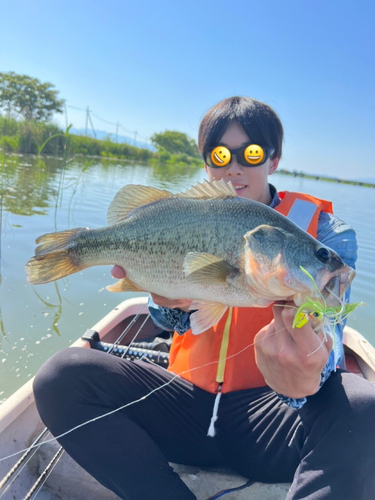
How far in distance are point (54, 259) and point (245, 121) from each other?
138 cm

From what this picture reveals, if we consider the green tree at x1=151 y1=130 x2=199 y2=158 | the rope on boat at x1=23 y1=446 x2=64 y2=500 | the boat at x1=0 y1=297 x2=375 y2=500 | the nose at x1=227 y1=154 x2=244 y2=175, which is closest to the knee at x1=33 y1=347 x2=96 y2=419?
the boat at x1=0 y1=297 x2=375 y2=500

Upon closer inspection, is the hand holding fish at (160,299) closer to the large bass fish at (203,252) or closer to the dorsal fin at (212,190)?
the large bass fish at (203,252)

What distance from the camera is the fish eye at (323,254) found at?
144 centimetres

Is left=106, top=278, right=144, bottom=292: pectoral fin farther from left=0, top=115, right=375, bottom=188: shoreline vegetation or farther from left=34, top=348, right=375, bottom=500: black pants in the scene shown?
left=0, top=115, right=375, bottom=188: shoreline vegetation

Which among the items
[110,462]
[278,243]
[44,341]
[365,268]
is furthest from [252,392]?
[365,268]

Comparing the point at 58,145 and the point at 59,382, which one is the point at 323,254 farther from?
the point at 58,145

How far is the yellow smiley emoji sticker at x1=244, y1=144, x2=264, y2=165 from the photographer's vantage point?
7.30 ft

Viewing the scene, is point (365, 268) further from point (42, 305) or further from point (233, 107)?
point (233, 107)

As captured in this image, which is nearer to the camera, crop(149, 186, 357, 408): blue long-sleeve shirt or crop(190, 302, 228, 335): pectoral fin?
crop(190, 302, 228, 335): pectoral fin

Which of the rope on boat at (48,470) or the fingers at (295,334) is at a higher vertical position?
the fingers at (295,334)

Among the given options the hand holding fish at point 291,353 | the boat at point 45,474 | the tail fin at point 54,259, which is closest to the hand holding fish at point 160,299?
the tail fin at point 54,259

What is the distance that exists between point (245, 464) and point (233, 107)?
2.00 meters

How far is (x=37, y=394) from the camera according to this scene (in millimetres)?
1854

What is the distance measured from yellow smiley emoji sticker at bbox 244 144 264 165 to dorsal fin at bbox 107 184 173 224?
58cm
